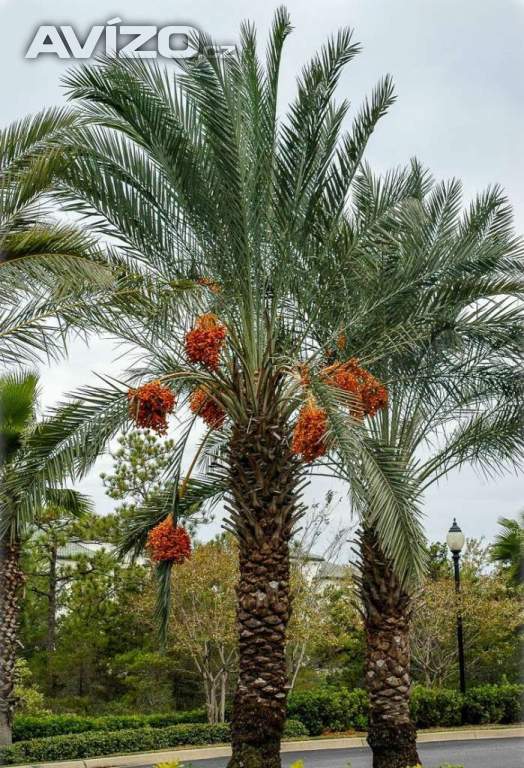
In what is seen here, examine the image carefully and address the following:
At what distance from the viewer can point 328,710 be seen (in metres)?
19.8

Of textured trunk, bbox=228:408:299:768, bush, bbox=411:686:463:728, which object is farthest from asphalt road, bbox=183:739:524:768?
textured trunk, bbox=228:408:299:768

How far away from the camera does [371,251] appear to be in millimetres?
10672

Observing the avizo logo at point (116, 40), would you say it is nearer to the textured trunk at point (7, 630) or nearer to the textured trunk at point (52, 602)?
the textured trunk at point (7, 630)

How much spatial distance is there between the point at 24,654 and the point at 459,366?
637 inches

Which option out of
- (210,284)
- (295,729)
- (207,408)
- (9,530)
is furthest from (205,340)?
(295,729)

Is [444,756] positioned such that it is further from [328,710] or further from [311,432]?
[311,432]

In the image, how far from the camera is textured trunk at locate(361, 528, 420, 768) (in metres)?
11.7

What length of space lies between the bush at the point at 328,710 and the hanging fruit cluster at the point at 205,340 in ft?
41.4

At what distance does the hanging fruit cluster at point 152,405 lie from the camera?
8.88 meters

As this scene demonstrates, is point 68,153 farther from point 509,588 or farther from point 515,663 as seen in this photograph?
point 515,663

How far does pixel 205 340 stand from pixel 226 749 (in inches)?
440

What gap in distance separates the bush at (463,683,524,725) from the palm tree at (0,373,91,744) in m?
9.82

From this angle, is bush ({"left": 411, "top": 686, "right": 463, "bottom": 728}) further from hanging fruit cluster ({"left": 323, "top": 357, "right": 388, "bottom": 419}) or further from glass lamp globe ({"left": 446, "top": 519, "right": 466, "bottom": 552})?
hanging fruit cluster ({"left": 323, "top": 357, "right": 388, "bottom": 419})

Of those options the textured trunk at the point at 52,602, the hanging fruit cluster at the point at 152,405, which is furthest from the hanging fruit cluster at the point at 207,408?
the textured trunk at the point at 52,602
